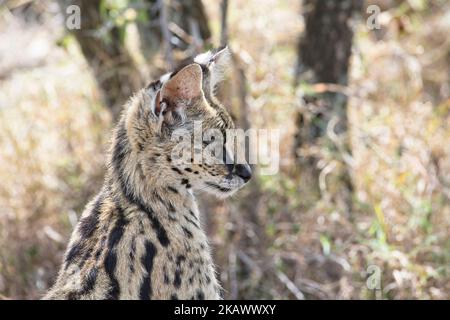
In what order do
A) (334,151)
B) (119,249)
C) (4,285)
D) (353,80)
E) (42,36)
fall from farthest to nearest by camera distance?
(42,36), (353,80), (334,151), (4,285), (119,249)

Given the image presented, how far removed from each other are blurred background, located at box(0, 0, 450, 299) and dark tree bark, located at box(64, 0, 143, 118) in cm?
1

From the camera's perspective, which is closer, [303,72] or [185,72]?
[185,72]

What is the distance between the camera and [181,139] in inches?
151

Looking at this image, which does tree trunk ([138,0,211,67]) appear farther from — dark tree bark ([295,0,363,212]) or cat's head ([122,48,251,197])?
cat's head ([122,48,251,197])

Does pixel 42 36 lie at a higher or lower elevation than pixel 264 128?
higher

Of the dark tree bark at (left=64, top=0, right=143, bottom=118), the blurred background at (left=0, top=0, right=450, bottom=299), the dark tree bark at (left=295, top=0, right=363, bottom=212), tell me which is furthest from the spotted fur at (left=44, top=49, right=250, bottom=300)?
the dark tree bark at (left=64, top=0, right=143, bottom=118)

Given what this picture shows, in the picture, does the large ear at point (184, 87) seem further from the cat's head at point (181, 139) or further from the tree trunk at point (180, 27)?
the tree trunk at point (180, 27)

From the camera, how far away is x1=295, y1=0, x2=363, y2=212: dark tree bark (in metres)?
6.61

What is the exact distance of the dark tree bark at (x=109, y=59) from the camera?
6793mm

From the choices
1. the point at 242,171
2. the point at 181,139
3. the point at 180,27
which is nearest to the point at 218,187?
the point at 242,171

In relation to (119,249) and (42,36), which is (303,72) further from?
(42,36)

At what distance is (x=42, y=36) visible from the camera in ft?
→ 34.4

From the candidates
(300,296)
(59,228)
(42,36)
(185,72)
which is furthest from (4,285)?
(42,36)

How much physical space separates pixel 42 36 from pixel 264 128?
467 cm
